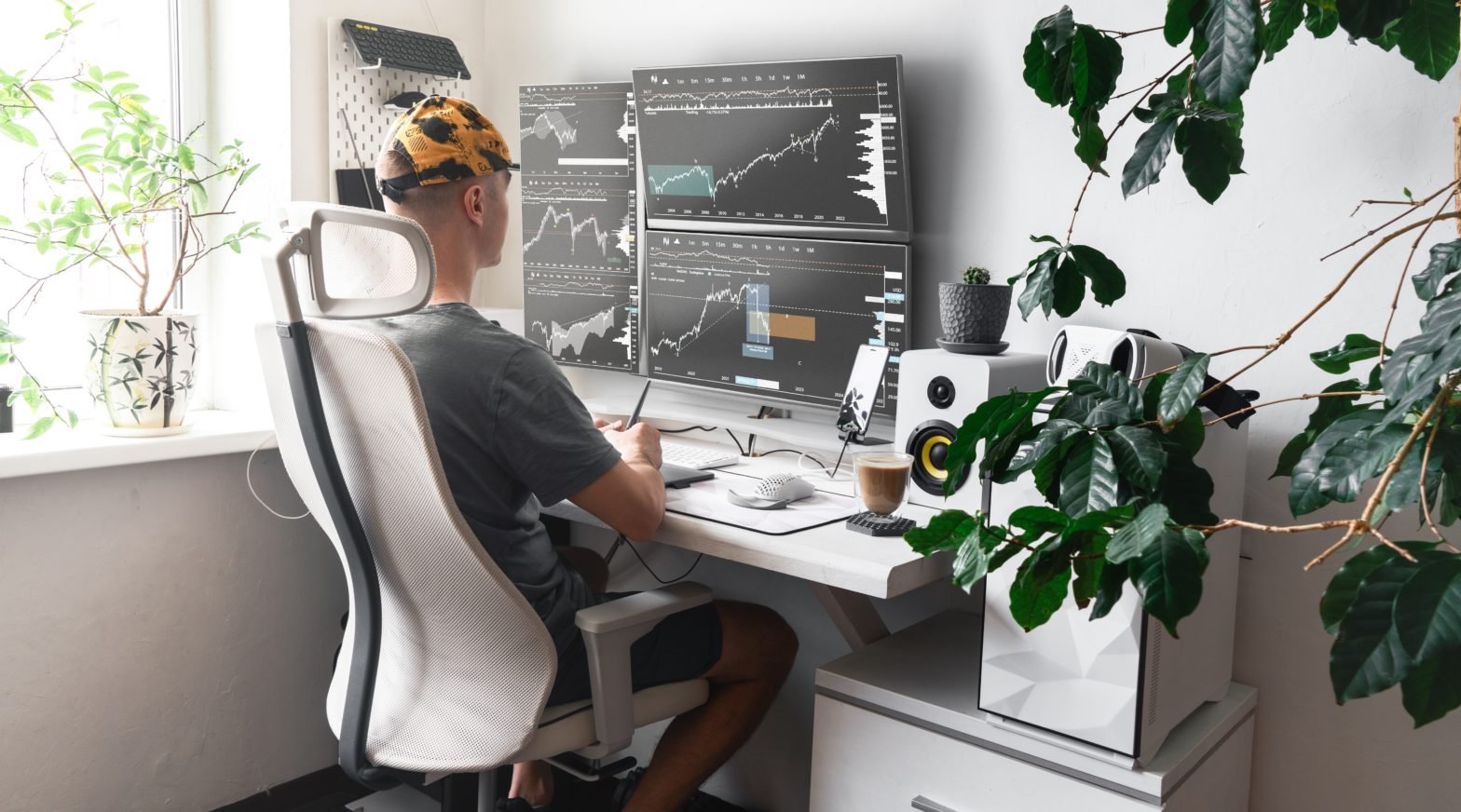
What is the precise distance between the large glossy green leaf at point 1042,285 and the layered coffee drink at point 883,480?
0.41 metres

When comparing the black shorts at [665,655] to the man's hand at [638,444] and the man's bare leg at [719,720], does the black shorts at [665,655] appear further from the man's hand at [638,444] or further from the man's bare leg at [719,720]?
the man's hand at [638,444]

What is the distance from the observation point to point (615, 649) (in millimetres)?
1717

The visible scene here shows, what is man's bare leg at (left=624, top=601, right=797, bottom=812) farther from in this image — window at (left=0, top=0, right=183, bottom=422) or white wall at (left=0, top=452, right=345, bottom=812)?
window at (left=0, top=0, right=183, bottom=422)

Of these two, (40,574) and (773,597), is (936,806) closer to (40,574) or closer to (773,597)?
(773,597)

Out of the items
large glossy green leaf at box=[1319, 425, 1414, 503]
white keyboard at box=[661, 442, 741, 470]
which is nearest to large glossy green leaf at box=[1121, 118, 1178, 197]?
large glossy green leaf at box=[1319, 425, 1414, 503]

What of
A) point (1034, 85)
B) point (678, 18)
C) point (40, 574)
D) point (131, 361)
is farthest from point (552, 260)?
point (1034, 85)

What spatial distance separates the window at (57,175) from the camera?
7.86 feet

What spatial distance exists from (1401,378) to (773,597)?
6.04 ft

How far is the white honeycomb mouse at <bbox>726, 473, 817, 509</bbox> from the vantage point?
1.98m

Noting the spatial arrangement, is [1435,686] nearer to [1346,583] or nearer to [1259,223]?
[1346,583]

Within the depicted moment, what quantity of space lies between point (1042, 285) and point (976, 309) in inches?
19.6

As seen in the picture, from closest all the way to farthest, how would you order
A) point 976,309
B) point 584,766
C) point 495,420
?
1. point 495,420
2. point 976,309
3. point 584,766

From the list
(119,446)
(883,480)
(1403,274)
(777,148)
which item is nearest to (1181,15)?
(1403,274)

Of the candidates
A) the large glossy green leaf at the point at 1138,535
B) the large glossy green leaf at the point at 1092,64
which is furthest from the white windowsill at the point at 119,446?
the large glossy green leaf at the point at 1138,535
